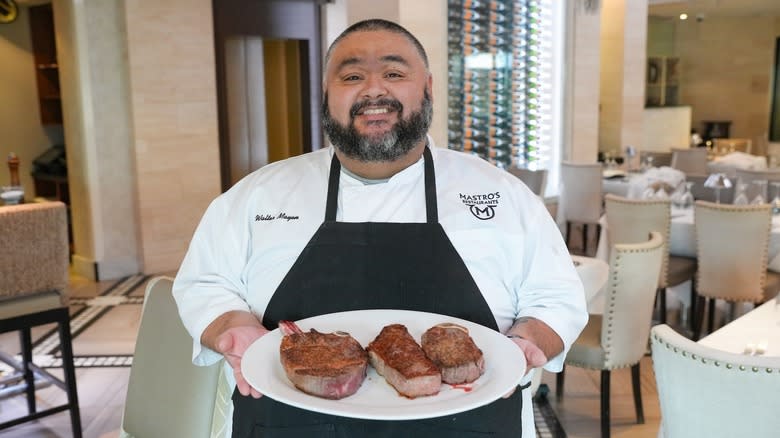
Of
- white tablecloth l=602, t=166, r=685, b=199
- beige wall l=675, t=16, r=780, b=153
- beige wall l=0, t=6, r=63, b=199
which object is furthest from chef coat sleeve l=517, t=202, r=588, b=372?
beige wall l=675, t=16, r=780, b=153

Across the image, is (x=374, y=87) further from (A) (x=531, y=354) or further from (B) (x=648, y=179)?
(B) (x=648, y=179)

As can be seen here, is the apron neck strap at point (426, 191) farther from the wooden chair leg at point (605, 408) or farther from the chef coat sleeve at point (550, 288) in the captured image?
the wooden chair leg at point (605, 408)

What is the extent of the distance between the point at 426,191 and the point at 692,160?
7.34m

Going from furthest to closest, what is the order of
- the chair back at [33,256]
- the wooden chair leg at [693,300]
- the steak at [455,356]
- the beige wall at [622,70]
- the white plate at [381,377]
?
the beige wall at [622,70] → the wooden chair leg at [693,300] → the chair back at [33,256] → the steak at [455,356] → the white plate at [381,377]

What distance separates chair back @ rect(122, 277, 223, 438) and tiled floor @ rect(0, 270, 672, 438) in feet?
3.99

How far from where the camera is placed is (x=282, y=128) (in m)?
7.93

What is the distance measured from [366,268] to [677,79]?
1417 centimetres

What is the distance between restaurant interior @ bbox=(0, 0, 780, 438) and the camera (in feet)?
→ 7.64

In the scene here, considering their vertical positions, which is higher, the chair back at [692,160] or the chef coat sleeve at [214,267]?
the chef coat sleeve at [214,267]

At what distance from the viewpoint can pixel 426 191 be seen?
1565 millimetres

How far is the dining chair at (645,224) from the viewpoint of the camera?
4.51 m

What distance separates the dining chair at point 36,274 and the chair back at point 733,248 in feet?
11.2

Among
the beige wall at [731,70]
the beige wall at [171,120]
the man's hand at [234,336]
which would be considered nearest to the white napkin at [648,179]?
the beige wall at [171,120]

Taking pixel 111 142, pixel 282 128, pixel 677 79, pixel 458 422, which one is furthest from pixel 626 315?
pixel 677 79
